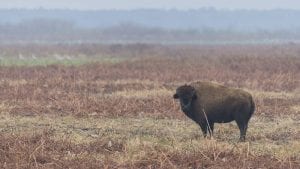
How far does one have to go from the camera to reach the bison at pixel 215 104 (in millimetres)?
12750

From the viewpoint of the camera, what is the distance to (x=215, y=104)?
42.2ft

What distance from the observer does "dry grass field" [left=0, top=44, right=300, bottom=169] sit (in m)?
10.5

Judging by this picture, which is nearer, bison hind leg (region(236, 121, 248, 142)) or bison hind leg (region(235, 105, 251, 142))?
bison hind leg (region(235, 105, 251, 142))

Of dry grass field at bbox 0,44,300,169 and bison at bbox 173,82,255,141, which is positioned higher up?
bison at bbox 173,82,255,141

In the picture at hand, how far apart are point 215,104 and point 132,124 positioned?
3.12 meters

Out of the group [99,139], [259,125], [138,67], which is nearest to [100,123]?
[99,139]

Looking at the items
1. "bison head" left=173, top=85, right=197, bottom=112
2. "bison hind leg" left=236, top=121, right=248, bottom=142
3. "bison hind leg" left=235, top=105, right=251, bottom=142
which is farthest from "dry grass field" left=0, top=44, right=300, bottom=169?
"bison head" left=173, top=85, right=197, bottom=112

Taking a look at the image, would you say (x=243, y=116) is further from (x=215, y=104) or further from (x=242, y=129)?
(x=215, y=104)

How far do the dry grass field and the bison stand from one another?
0.43 metres

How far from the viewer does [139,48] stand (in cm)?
5862

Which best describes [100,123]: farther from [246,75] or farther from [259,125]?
[246,75]

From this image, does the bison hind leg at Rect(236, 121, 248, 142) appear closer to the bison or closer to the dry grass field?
the bison

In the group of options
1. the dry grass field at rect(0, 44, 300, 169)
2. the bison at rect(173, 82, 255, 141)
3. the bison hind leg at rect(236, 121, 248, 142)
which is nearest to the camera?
the dry grass field at rect(0, 44, 300, 169)

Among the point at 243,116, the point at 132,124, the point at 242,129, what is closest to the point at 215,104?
the point at 243,116
